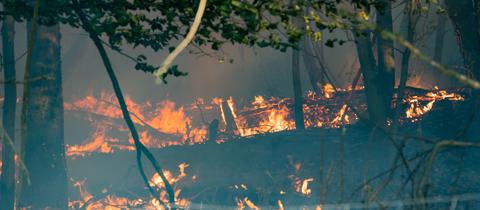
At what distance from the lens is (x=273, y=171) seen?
13.4 metres

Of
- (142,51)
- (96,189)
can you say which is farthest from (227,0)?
(142,51)

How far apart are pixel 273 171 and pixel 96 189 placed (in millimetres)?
4807

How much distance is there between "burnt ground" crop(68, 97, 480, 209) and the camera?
11.9 metres

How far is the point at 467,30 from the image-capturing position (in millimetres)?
10742

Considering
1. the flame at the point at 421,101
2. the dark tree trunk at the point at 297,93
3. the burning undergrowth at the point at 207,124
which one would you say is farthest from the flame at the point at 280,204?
the flame at the point at 421,101

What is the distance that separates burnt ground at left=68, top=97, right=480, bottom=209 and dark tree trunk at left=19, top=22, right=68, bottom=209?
1.54 m

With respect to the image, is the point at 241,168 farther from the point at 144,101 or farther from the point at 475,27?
Result: the point at 144,101

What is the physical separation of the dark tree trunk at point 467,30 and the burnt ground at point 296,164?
1739mm

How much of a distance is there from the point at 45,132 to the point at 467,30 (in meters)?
7.79

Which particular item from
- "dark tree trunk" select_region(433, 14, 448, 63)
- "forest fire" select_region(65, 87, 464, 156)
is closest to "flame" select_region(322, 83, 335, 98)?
"forest fire" select_region(65, 87, 464, 156)

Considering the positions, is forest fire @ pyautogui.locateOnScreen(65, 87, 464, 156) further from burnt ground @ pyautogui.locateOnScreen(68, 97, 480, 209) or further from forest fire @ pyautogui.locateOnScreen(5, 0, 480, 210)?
burnt ground @ pyautogui.locateOnScreen(68, 97, 480, 209)

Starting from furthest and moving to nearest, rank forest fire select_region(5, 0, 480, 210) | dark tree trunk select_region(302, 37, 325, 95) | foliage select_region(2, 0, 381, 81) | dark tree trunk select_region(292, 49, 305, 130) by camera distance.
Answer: dark tree trunk select_region(302, 37, 325, 95)
dark tree trunk select_region(292, 49, 305, 130)
forest fire select_region(5, 0, 480, 210)
foliage select_region(2, 0, 381, 81)

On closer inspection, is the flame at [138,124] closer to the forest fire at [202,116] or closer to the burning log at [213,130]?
the forest fire at [202,116]

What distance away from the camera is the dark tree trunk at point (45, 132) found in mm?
11859
